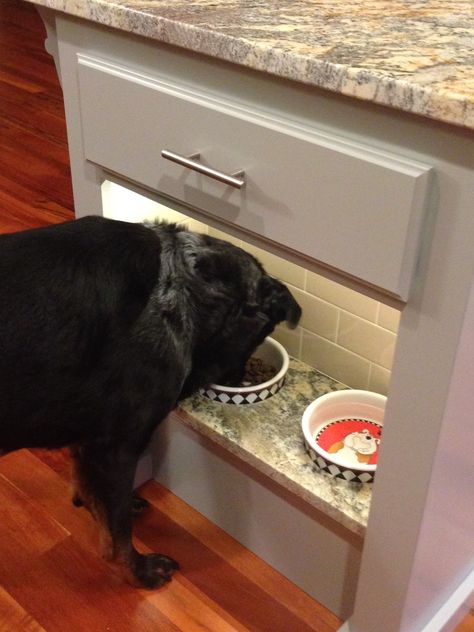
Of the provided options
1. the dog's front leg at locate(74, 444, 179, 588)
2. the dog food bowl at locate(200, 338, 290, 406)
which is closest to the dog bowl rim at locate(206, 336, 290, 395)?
the dog food bowl at locate(200, 338, 290, 406)

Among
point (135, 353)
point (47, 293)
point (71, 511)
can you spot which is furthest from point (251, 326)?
point (71, 511)

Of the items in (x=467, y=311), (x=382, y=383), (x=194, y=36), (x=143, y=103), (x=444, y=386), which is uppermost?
(x=194, y=36)

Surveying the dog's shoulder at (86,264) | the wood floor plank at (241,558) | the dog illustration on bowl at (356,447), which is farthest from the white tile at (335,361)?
the dog's shoulder at (86,264)

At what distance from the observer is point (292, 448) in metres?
1.26

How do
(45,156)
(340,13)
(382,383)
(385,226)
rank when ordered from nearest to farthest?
(385,226)
(340,13)
(382,383)
(45,156)

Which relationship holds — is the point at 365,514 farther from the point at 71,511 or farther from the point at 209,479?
the point at 71,511

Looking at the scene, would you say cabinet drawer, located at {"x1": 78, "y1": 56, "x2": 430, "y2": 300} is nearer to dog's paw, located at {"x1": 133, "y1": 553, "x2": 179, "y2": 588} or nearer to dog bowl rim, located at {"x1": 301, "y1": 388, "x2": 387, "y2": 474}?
dog bowl rim, located at {"x1": 301, "y1": 388, "x2": 387, "y2": 474}

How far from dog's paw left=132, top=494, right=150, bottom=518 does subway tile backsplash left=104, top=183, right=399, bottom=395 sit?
432 mm

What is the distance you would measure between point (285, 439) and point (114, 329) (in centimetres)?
38

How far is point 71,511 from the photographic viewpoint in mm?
1516

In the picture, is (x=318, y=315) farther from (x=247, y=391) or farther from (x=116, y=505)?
(x=116, y=505)

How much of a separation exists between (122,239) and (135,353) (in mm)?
169

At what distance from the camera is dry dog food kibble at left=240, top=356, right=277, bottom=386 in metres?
1.42

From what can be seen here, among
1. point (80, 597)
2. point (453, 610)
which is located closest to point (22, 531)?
point (80, 597)
